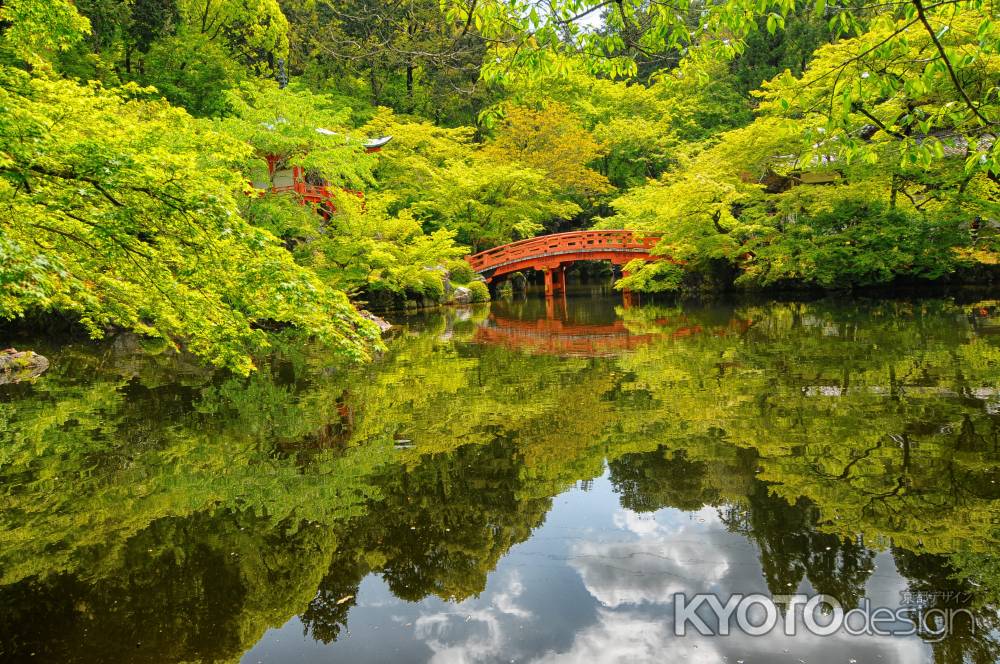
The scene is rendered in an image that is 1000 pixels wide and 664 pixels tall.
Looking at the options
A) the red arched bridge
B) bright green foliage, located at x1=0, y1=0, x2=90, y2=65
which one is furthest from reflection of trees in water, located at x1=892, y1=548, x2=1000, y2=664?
the red arched bridge

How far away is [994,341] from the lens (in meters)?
8.32

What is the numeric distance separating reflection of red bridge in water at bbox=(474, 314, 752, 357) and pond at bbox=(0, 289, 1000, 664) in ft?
9.17

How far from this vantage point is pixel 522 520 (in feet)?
12.4

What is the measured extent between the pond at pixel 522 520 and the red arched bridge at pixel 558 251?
16342 millimetres

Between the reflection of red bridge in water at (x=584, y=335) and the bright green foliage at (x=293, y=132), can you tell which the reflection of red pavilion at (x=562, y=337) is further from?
the bright green foliage at (x=293, y=132)

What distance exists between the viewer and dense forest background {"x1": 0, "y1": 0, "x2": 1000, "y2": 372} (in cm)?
356

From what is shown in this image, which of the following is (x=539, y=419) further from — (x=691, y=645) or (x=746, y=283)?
(x=746, y=283)

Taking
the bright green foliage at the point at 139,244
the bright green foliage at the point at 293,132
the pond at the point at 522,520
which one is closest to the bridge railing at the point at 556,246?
the bright green foliage at the point at 293,132

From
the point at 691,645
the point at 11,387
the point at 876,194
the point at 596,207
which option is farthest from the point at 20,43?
the point at 596,207

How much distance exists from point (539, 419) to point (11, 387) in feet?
24.8

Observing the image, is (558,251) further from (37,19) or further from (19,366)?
(37,19)

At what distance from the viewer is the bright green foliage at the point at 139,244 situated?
147 inches

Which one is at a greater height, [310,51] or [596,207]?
[310,51]

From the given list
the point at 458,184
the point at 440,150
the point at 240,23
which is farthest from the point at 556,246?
the point at 240,23
